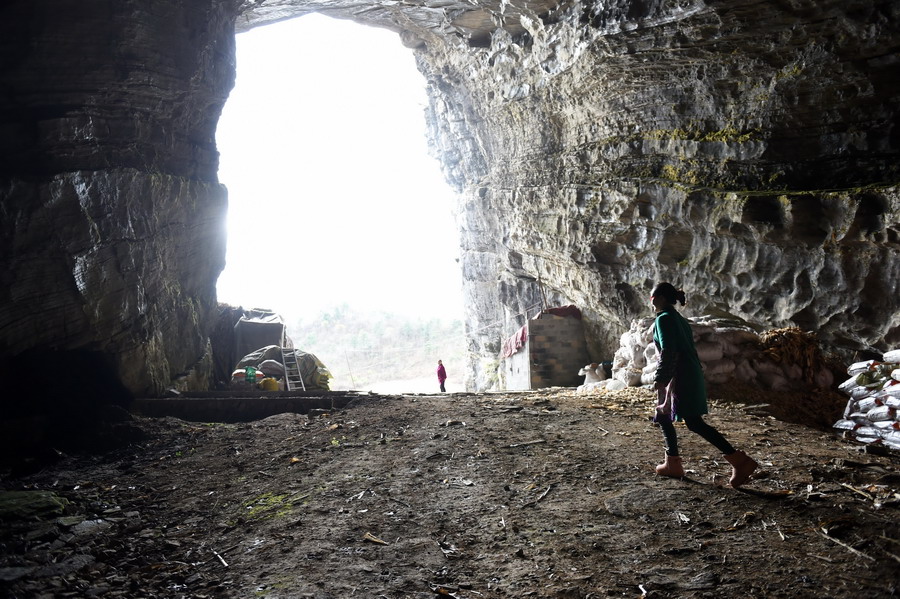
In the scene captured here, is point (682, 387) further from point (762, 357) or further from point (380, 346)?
point (380, 346)

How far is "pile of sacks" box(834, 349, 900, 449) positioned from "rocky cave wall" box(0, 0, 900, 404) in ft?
5.79

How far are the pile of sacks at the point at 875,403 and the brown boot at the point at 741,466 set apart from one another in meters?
2.20

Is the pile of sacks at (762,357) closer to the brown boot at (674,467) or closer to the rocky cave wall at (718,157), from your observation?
the rocky cave wall at (718,157)

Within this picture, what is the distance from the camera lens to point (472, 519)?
403cm

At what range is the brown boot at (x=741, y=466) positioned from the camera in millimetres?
3994

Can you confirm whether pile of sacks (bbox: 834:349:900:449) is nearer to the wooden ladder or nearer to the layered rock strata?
the layered rock strata

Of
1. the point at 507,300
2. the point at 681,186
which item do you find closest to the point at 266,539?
the point at 681,186

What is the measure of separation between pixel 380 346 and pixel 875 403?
3537 centimetres

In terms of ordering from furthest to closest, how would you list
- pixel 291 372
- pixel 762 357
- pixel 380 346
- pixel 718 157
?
pixel 380 346, pixel 291 372, pixel 718 157, pixel 762 357

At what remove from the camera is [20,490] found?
16.8ft

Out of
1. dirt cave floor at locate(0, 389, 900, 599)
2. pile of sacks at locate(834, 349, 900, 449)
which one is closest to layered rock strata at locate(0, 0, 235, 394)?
dirt cave floor at locate(0, 389, 900, 599)

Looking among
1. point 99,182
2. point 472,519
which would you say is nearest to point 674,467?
point 472,519

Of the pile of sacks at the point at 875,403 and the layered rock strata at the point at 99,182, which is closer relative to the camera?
the pile of sacks at the point at 875,403

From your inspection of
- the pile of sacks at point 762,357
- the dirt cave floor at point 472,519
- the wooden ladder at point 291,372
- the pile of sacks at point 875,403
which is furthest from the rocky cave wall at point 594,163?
the dirt cave floor at point 472,519
